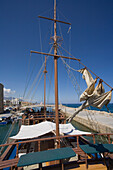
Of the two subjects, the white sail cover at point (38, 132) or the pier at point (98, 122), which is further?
the pier at point (98, 122)

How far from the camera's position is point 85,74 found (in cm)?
414

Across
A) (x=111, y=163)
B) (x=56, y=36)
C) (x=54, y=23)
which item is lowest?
(x=111, y=163)

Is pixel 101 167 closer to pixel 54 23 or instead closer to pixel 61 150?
pixel 61 150

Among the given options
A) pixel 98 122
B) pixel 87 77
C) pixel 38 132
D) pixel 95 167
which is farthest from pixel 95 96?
pixel 98 122

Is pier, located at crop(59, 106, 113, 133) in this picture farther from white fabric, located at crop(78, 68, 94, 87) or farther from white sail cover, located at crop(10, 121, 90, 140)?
white fabric, located at crop(78, 68, 94, 87)

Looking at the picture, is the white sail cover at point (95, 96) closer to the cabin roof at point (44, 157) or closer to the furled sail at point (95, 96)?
the furled sail at point (95, 96)

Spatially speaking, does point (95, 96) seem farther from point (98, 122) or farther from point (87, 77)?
point (98, 122)

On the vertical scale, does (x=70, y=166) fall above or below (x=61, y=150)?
below

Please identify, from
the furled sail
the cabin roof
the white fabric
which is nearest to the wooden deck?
the cabin roof

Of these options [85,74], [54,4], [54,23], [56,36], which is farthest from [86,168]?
[54,4]

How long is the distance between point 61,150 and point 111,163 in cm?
214

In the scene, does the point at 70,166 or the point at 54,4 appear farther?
the point at 54,4

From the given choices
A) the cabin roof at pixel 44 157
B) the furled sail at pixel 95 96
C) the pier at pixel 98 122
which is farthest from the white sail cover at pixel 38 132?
the furled sail at pixel 95 96

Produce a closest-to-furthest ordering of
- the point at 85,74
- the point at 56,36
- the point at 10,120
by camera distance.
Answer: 1. the point at 85,74
2. the point at 56,36
3. the point at 10,120
